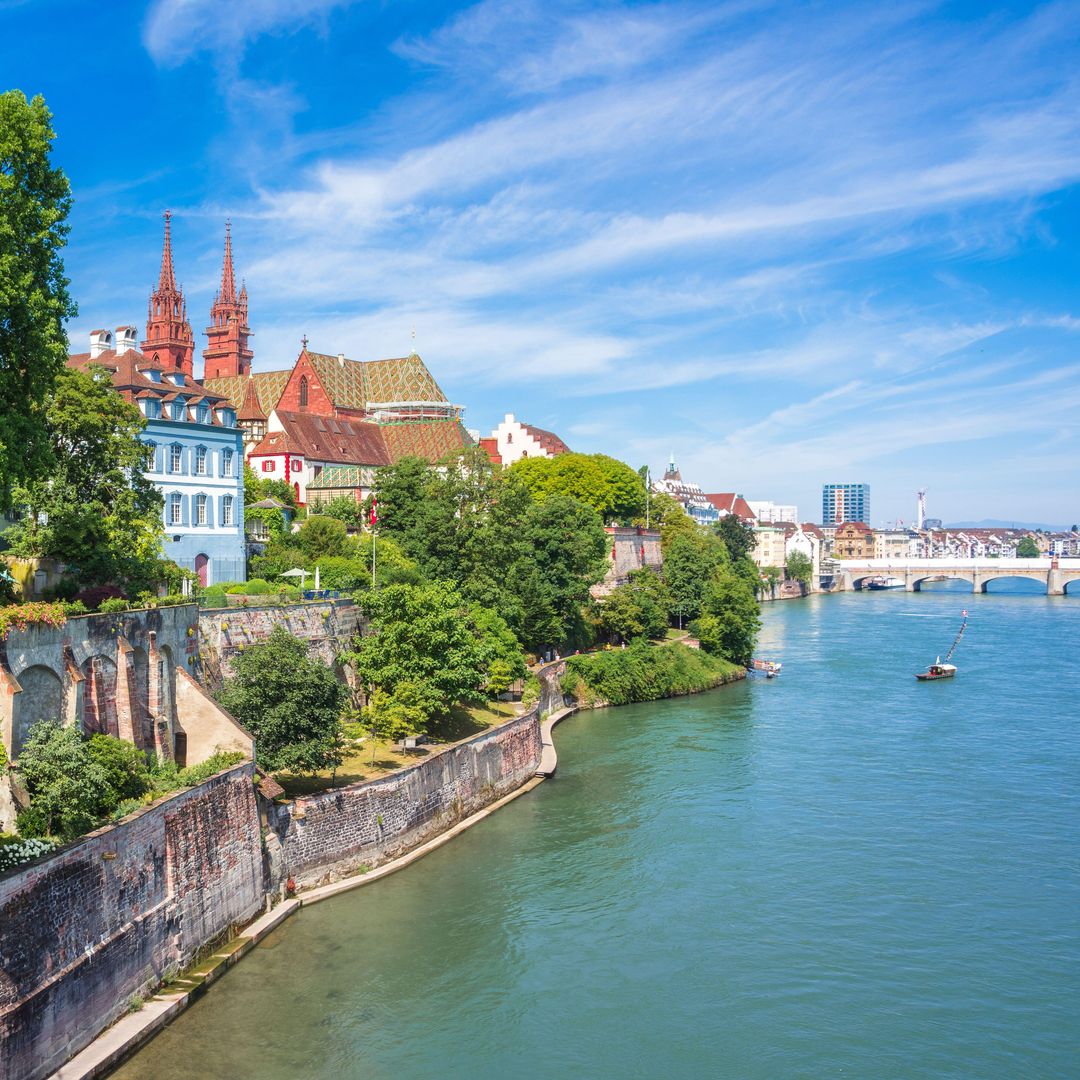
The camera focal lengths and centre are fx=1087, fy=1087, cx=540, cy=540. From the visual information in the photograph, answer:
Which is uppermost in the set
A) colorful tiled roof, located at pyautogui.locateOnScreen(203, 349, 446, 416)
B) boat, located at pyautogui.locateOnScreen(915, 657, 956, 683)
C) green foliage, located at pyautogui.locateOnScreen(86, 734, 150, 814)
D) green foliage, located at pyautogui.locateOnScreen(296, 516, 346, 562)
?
colorful tiled roof, located at pyautogui.locateOnScreen(203, 349, 446, 416)

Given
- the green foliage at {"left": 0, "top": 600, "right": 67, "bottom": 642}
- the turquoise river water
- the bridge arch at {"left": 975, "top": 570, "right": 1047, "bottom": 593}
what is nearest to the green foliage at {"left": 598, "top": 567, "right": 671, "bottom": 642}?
the turquoise river water

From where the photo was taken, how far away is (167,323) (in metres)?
108

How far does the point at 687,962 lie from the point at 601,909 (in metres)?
3.69

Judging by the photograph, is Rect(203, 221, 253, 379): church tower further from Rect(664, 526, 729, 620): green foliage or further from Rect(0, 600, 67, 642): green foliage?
Rect(0, 600, 67, 642): green foliage

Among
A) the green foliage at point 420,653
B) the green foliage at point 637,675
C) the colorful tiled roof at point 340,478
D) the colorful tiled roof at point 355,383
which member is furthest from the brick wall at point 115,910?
the colorful tiled roof at point 355,383

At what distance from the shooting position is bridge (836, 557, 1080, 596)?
151 metres

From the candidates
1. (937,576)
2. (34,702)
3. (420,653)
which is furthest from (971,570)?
(34,702)

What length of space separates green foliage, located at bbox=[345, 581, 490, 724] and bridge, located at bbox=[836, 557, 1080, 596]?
413 feet

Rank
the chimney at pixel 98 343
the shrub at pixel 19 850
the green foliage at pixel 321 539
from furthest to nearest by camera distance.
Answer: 1. the green foliage at pixel 321 539
2. the chimney at pixel 98 343
3. the shrub at pixel 19 850

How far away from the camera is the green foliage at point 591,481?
89375mm

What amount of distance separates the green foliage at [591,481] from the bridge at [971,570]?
78.2 meters

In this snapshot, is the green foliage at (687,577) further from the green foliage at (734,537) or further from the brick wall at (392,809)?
the brick wall at (392,809)

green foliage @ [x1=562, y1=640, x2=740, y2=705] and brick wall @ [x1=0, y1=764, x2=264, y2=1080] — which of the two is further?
green foliage @ [x1=562, y1=640, x2=740, y2=705]

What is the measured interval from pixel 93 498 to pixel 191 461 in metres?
13.8
